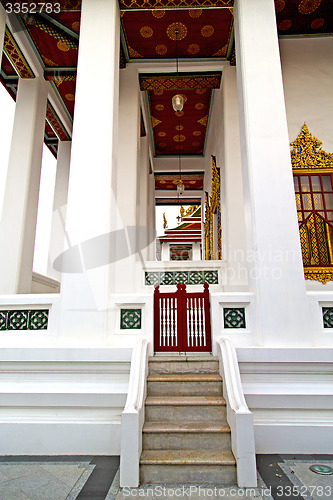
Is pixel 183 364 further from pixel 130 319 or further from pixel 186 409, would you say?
pixel 130 319

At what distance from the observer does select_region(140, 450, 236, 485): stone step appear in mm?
2305

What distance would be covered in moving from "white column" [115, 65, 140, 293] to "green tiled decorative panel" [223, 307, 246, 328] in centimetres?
252

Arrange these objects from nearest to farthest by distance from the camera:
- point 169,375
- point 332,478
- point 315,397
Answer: point 332,478 < point 315,397 < point 169,375

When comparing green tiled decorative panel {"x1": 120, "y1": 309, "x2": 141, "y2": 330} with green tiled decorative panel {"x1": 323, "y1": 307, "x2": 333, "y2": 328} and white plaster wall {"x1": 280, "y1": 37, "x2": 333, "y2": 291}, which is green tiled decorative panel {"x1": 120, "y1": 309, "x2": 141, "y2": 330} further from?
white plaster wall {"x1": 280, "y1": 37, "x2": 333, "y2": 291}

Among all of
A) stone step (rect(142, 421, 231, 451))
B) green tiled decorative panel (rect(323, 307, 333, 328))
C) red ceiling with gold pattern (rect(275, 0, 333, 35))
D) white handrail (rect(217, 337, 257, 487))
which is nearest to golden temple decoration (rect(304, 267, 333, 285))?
green tiled decorative panel (rect(323, 307, 333, 328))

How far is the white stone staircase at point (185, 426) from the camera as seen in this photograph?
7.66 ft

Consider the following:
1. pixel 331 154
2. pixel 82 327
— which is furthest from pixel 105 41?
pixel 331 154

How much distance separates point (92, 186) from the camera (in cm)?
351

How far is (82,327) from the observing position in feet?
10.6

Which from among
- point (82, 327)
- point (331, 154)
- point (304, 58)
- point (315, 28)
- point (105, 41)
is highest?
point (315, 28)

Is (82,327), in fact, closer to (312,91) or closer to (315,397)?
(315,397)

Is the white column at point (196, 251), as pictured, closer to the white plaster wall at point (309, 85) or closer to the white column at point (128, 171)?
the white column at point (128, 171)

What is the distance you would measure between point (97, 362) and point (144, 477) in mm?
1050

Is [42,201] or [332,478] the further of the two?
[42,201]
